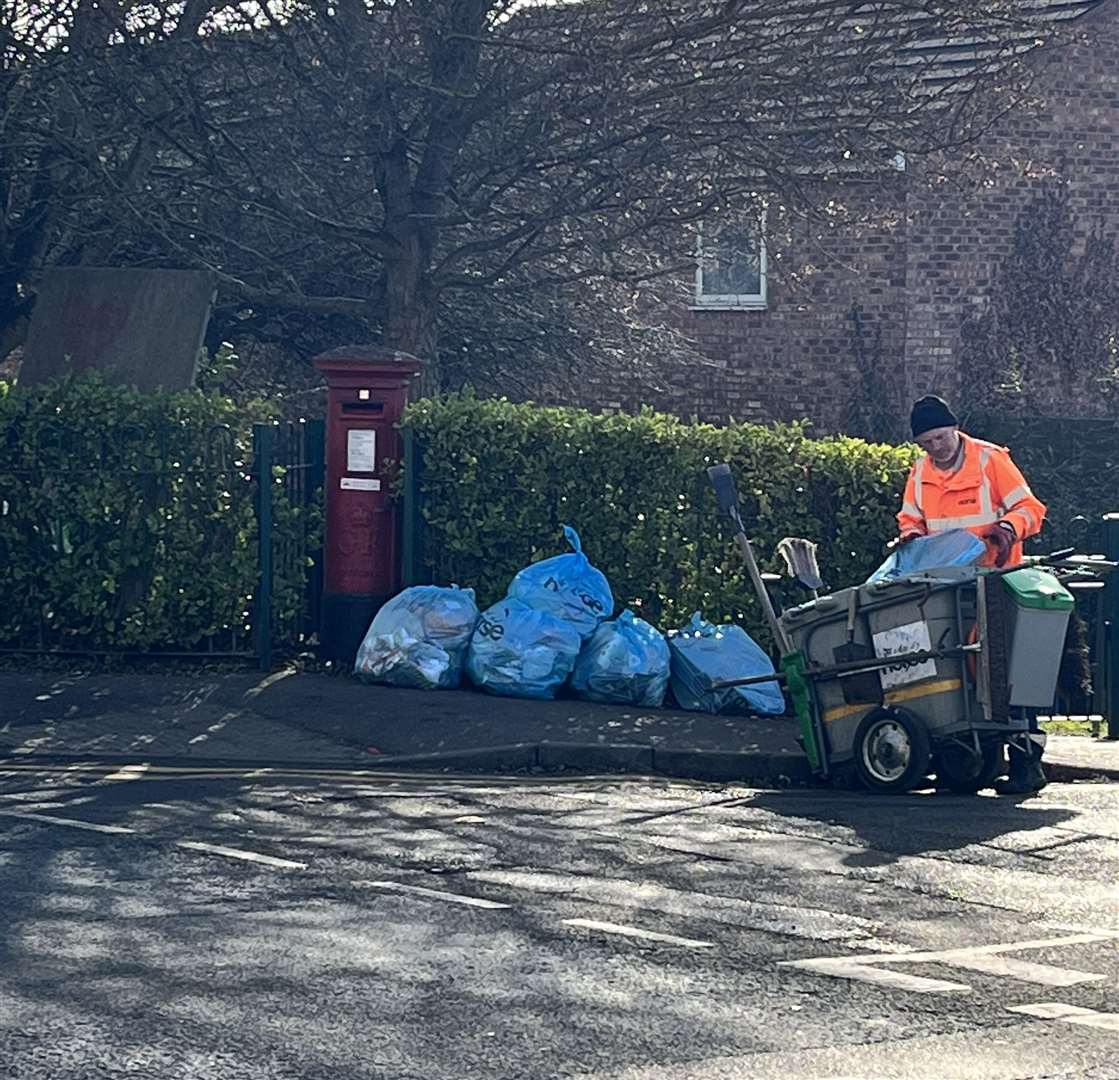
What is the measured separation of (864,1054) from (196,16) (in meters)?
10.6

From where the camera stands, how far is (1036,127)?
22297 millimetres

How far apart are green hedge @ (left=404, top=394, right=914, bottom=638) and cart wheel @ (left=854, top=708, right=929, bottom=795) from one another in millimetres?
2658

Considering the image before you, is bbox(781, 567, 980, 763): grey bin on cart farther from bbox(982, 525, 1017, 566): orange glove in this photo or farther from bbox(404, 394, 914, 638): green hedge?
bbox(404, 394, 914, 638): green hedge

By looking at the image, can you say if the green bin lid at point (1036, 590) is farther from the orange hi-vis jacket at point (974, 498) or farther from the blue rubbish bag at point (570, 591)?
the blue rubbish bag at point (570, 591)

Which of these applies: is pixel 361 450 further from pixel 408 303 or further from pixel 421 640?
pixel 408 303

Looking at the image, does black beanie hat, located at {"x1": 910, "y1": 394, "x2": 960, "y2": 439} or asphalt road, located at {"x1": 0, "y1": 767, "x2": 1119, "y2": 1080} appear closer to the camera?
asphalt road, located at {"x1": 0, "y1": 767, "x2": 1119, "y2": 1080}

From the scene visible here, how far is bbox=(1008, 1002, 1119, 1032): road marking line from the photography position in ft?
18.8

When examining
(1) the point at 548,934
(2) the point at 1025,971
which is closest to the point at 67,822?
(1) the point at 548,934

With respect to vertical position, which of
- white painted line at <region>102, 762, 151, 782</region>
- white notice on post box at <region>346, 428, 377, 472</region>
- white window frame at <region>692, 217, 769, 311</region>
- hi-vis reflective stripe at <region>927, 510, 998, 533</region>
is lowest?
white painted line at <region>102, 762, 151, 782</region>

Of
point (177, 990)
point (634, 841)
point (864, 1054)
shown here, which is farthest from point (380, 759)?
point (864, 1054)

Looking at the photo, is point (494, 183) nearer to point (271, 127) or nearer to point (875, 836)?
point (271, 127)

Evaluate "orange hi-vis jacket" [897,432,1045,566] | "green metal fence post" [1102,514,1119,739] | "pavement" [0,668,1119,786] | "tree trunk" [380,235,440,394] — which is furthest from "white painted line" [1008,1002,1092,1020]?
"tree trunk" [380,235,440,394]

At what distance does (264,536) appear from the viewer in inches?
529

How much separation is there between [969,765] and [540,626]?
2.98 metres
